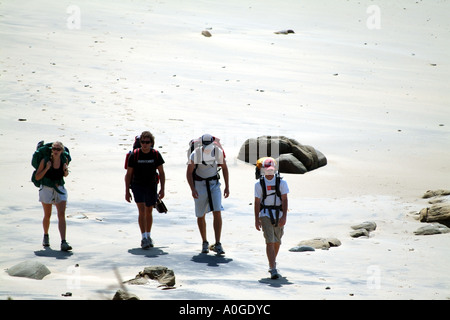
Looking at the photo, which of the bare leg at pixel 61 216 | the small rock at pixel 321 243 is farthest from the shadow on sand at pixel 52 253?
the small rock at pixel 321 243

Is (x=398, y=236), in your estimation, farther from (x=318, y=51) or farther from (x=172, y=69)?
(x=318, y=51)

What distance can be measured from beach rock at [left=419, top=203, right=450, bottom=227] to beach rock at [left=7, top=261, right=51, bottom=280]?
6.65 meters

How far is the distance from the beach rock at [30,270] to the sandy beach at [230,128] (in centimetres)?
10

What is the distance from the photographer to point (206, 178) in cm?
988

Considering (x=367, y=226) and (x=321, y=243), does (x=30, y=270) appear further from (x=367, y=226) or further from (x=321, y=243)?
(x=367, y=226)

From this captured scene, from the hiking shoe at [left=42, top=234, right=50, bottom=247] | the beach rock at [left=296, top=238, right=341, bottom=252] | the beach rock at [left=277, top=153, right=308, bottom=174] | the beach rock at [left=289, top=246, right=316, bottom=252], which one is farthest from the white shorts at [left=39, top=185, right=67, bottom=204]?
the beach rock at [left=277, top=153, right=308, bottom=174]

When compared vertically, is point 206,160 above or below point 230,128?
below

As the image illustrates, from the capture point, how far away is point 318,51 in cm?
3038

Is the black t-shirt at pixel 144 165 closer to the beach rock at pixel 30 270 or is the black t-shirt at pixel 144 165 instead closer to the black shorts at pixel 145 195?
the black shorts at pixel 145 195

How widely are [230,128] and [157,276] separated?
11.3 m

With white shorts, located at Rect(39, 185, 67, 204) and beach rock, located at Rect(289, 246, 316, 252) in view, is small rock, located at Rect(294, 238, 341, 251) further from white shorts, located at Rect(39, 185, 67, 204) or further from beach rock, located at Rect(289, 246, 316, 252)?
white shorts, located at Rect(39, 185, 67, 204)

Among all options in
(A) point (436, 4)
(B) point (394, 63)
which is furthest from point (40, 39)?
(A) point (436, 4)

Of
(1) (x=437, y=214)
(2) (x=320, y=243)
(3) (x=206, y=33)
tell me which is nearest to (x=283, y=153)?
(1) (x=437, y=214)

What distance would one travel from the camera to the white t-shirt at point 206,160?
977 cm
